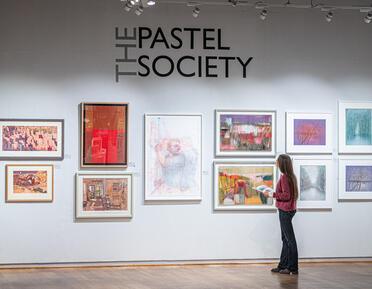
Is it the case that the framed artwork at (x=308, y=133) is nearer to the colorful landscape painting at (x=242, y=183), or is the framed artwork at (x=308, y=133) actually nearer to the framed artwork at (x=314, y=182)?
the framed artwork at (x=314, y=182)

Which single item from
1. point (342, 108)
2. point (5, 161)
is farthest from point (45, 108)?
point (342, 108)

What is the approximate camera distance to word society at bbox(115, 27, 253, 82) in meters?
12.9

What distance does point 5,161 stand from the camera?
1258cm

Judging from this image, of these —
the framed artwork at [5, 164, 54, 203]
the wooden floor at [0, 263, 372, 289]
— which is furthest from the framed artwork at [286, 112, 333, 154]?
the framed artwork at [5, 164, 54, 203]

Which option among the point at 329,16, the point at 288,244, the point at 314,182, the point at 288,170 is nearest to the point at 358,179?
the point at 314,182

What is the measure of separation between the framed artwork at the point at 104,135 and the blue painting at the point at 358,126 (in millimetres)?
3429

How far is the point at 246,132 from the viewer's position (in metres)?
13.2

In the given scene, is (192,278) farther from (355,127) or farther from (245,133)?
(355,127)

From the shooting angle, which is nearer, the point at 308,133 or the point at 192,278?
the point at 192,278

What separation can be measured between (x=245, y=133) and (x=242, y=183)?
2.44 ft

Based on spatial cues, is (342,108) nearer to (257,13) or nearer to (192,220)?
(257,13)

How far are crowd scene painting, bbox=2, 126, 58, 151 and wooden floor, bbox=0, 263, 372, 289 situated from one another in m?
1.73

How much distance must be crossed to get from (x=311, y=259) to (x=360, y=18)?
377 cm

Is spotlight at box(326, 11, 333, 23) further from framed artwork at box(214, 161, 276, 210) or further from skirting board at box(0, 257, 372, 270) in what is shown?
skirting board at box(0, 257, 372, 270)
